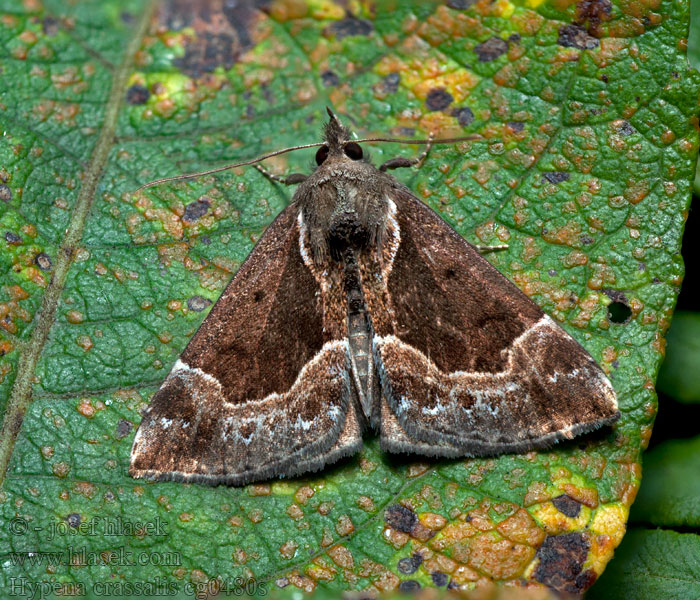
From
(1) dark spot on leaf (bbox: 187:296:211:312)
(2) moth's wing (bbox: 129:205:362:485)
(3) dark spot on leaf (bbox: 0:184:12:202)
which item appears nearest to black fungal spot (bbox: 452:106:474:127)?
(2) moth's wing (bbox: 129:205:362:485)

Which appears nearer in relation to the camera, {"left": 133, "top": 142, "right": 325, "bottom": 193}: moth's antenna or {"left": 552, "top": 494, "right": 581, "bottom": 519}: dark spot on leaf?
{"left": 552, "top": 494, "right": 581, "bottom": 519}: dark spot on leaf

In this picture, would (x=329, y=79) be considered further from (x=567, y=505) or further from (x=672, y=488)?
(x=672, y=488)

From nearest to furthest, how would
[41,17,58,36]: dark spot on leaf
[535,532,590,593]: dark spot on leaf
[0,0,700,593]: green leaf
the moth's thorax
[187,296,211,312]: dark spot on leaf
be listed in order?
[535,532,590,593]: dark spot on leaf → [0,0,700,593]: green leaf → the moth's thorax → [187,296,211,312]: dark spot on leaf → [41,17,58,36]: dark spot on leaf

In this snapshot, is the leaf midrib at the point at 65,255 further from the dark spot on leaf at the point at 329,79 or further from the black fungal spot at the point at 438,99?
the black fungal spot at the point at 438,99

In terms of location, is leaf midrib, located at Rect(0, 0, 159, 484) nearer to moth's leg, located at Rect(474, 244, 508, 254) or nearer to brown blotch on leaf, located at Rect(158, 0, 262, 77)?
brown blotch on leaf, located at Rect(158, 0, 262, 77)

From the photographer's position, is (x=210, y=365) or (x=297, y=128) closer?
(x=210, y=365)

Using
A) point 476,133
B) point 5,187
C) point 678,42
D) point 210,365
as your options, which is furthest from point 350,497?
point 678,42

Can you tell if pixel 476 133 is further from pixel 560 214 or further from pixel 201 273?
pixel 201 273
